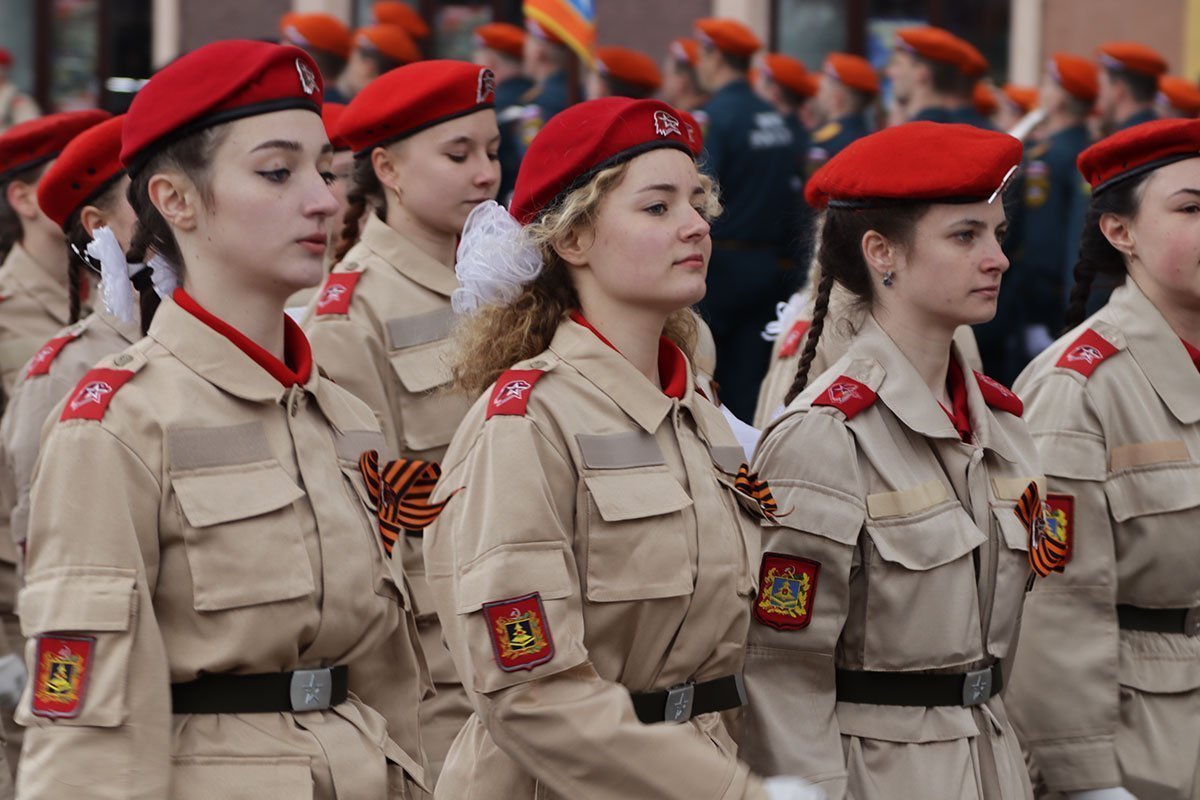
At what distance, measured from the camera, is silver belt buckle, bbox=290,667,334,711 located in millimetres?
3074

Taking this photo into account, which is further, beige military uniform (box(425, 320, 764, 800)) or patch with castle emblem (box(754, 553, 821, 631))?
patch with castle emblem (box(754, 553, 821, 631))

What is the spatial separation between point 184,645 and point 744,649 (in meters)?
0.98

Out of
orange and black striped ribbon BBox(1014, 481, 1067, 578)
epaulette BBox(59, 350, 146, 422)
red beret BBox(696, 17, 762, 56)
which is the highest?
epaulette BBox(59, 350, 146, 422)

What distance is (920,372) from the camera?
12.6ft

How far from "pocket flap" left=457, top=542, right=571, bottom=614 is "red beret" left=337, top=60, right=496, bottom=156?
2.35m

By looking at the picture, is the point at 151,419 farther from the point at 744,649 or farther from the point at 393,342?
the point at 393,342

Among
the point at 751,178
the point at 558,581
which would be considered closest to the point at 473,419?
the point at 558,581

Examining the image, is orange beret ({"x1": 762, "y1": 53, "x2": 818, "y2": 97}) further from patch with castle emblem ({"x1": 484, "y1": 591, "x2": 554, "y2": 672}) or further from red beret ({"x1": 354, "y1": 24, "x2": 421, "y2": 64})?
patch with castle emblem ({"x1": 484, "y1": 591, "x2": 554, "y2": 672})

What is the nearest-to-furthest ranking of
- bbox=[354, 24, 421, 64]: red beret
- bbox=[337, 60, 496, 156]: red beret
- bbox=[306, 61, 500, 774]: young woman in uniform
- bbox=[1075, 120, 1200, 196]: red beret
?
1. bbox=[1075, 120, 1200, 196]: red beret
2. bbox=[306, 61, 500, 774]: young woman in uniform
3. bbox=[337, 60, 496, 156]: red beret
4. bbox=[354, 24, 421, 64]: red beret

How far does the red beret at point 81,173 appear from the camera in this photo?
16.1 feet

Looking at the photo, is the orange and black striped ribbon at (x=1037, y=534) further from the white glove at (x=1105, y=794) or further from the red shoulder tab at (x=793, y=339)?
the red shoulder tab at (x=793, y=339)

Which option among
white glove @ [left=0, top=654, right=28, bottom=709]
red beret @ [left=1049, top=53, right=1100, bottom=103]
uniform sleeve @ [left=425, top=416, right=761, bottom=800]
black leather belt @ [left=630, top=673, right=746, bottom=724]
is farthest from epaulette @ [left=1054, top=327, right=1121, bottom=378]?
red beret @ [left=1049, top=53, right=1100, bottom=103]

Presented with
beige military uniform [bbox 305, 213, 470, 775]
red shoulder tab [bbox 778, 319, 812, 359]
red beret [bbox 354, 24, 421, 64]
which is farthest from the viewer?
red beret [bbox 354, 24, 421, 64]

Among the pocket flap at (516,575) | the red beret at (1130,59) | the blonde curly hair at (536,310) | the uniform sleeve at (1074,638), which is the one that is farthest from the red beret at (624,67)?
the pocket flap at (516,575)
